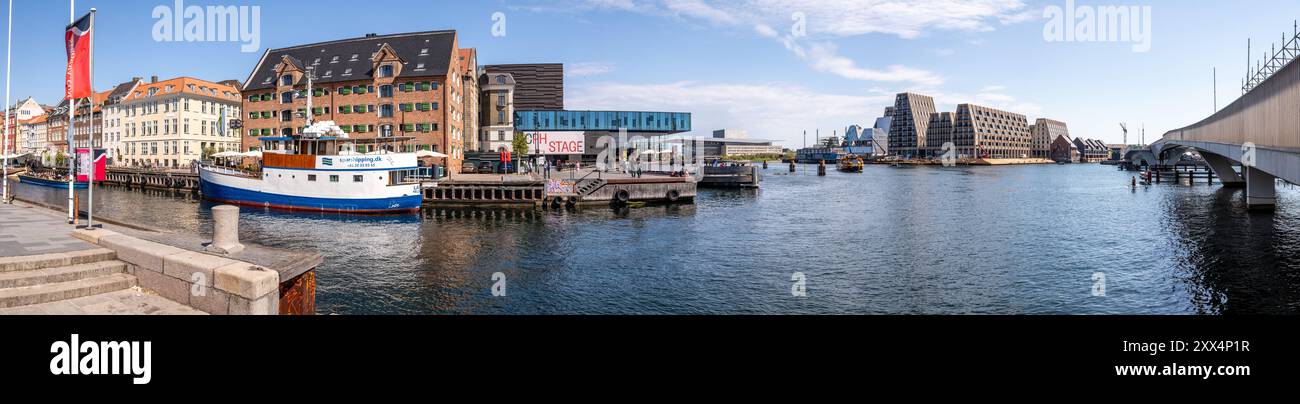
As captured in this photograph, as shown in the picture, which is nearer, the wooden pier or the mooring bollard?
the mooring bollard

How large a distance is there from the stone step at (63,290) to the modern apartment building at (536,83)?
147 m

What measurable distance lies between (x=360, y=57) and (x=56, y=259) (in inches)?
2925

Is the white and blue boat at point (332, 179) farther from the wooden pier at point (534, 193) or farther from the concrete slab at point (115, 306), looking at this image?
the concrete slab at point (115, 306)

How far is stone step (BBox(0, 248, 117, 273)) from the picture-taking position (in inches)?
464

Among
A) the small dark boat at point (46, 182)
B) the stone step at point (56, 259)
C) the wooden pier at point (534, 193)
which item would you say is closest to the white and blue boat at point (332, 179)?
the wooden pier at point (534, 193)

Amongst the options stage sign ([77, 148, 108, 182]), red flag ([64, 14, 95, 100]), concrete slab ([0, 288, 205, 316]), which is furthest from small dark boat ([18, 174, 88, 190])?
concrete slab ([0, 288, 205, 316])

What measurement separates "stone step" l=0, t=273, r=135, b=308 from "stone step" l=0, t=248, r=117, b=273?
1.78 feet

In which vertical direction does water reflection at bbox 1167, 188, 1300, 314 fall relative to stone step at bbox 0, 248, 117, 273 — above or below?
below

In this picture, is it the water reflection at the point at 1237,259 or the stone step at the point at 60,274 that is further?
the water reflection at the point at 1237,259

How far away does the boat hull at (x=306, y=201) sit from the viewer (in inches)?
1909

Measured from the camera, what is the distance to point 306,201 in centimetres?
4931

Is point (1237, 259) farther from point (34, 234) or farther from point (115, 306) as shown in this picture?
point (34, 234)

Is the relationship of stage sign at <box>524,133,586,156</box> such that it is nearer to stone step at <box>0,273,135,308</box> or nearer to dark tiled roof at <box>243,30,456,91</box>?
dark tiled roof at <box>243,30,456,91</box>
